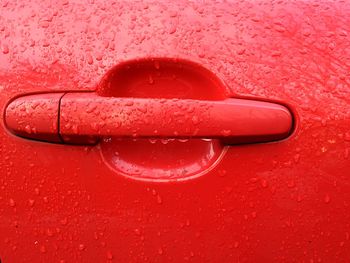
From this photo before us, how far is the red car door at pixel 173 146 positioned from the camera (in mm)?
1010

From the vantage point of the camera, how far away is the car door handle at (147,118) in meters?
1.01

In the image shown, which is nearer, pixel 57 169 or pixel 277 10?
pixel 57 169

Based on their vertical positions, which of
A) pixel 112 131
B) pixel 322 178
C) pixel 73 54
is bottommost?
pixel 322 178

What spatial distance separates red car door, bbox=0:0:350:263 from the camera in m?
1.01

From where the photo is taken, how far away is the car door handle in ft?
3.31

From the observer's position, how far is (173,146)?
1.06 m

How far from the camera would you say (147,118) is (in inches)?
39.7

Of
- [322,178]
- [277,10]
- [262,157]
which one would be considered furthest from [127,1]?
[322,178]

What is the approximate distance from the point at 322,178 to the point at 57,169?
609 mm

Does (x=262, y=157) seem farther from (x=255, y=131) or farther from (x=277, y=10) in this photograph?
(x=277, y=10)

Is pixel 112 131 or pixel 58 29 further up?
pixel 58 29

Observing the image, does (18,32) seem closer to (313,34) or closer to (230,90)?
(230,90)

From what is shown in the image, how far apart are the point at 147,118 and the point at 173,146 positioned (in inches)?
3.9

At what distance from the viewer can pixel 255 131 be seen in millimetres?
1021
